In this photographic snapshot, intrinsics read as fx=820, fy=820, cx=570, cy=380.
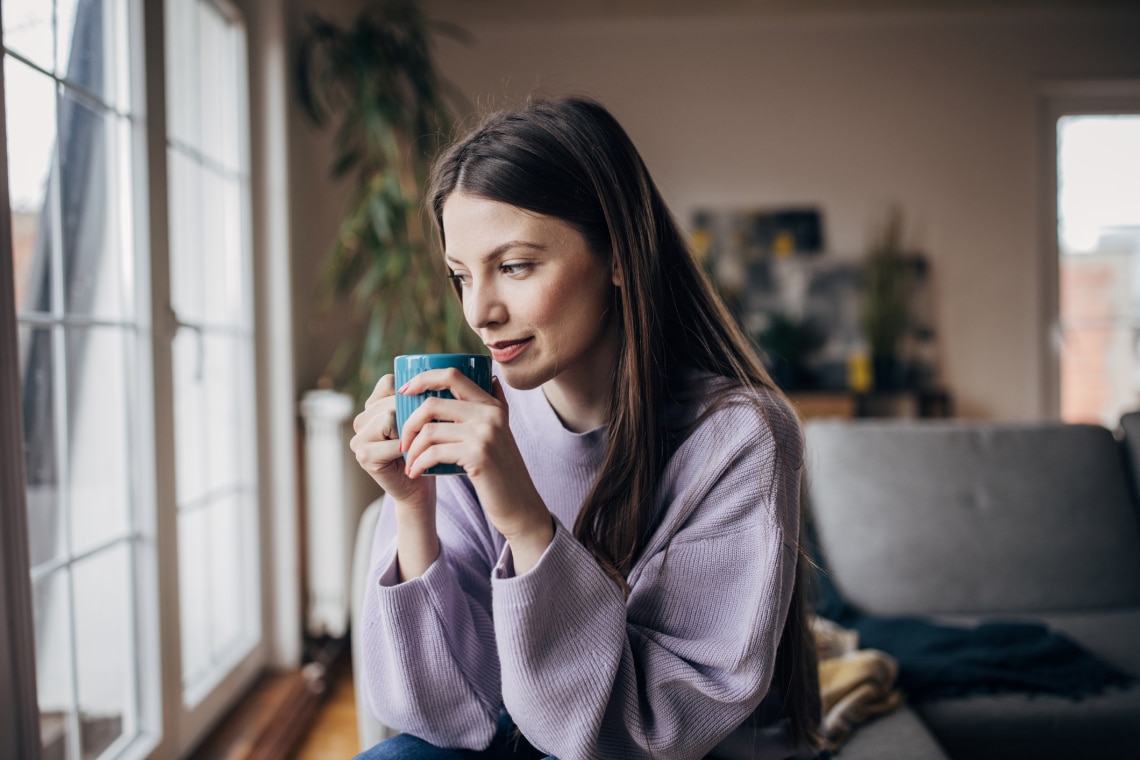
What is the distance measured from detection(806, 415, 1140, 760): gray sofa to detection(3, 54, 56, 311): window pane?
1635 mm

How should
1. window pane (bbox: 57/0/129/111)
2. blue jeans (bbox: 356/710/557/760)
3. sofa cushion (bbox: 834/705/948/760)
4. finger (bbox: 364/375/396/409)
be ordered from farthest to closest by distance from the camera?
window pane (bbox: 57/0/129/111) → sofa cushion (bbox: 834/705/948/760) → blue jeans (bbox: 356/710/557/760) → finger (bbox: 364/375/396/409)

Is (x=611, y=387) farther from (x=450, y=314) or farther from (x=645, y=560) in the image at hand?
(x=450, y=314)

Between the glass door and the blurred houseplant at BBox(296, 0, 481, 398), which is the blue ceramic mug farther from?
the glass door

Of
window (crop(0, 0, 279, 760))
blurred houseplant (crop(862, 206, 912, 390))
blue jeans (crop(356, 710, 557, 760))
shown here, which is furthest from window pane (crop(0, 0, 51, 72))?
Answer: blurred houseplant (crop(862, 206, 912, 390))

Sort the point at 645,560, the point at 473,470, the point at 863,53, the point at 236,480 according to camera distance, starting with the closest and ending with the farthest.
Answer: the point at 473,470, the point at 645,560, the point at 236,480, the point at 863,53

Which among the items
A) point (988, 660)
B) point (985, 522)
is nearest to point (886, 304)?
point (985, 522)

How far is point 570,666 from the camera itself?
0.78m

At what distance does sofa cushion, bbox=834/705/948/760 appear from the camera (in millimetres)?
1247

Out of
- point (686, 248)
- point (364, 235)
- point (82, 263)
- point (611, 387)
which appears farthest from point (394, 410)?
point (364, 235)

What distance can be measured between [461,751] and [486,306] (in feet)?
1.72

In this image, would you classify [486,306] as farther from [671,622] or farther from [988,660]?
[988,660]

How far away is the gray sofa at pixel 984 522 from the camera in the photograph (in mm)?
1878

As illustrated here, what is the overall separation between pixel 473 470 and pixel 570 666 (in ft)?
0.72

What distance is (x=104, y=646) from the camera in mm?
1598
